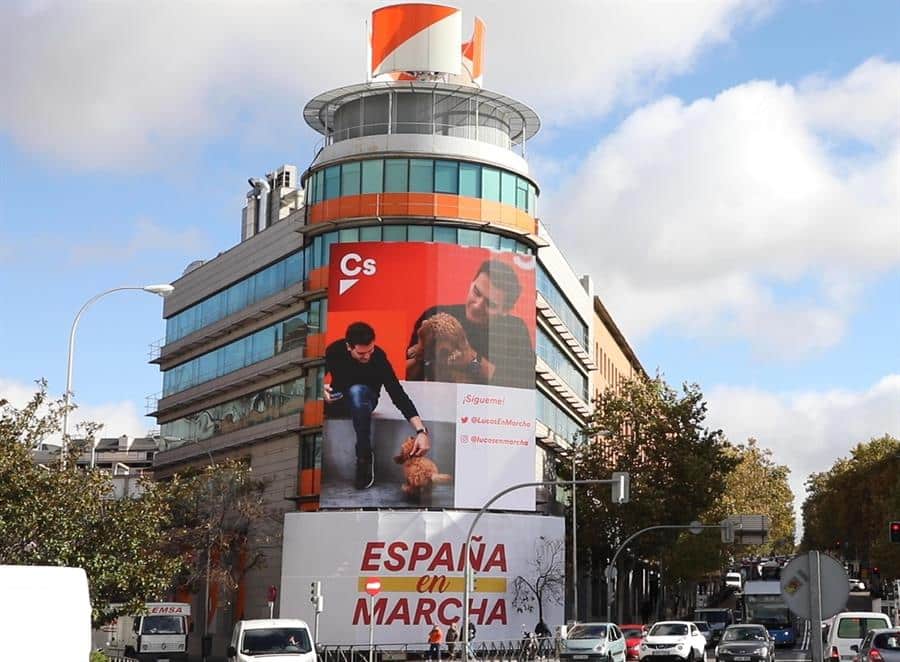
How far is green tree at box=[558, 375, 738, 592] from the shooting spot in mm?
70750

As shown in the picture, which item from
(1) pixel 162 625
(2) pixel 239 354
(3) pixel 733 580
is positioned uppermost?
(2) pixel 239 354

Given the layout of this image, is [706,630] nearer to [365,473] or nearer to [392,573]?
[392,573]

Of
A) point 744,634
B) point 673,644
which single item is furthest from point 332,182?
point 744,634

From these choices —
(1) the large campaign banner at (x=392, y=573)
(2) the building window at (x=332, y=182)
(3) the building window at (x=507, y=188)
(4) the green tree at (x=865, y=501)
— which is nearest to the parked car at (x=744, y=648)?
(1) the large campaign banner at (x=392, y=573)

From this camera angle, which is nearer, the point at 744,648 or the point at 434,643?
the point at 744,648

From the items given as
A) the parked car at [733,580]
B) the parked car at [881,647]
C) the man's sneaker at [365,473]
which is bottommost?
the parked car at [881,647]

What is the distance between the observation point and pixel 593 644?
41.8 meters

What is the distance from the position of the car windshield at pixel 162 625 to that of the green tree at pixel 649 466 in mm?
29947

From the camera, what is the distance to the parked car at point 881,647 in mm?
24844

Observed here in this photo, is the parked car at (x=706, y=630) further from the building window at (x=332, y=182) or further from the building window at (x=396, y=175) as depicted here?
the building window at (x=332, y=182)

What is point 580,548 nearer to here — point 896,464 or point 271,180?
point 271,180

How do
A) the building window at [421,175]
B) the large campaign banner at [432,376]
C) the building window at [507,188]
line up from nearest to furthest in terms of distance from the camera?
1. the large campaign banner at [432,376]
2. the building window at [421,175]
3. the building window at [507,188]

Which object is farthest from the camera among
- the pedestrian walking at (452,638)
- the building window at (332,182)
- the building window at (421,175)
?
the building window at (332,182)

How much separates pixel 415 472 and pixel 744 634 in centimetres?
1870
